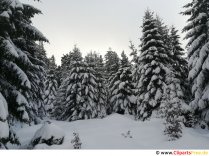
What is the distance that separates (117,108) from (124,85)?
3.42 meters

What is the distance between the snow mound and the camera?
17.3 metres

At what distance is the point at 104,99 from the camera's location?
4578cm

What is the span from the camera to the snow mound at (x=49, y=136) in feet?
56.8

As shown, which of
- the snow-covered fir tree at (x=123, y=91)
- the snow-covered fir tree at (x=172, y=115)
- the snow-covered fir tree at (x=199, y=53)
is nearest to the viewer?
the snow-covered fir tree at (x=172, y=115)

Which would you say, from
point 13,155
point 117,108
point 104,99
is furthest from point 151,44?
point 13,155

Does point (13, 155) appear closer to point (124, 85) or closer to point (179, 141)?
point (179, 141)

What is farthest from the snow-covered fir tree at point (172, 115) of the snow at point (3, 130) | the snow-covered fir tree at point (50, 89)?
the snow-covered fir tree at point (50, 89)

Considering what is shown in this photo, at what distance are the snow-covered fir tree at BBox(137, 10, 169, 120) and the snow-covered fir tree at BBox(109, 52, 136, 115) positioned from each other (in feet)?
30.5

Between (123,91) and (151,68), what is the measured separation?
40.3 ft

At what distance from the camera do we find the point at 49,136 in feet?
57.1

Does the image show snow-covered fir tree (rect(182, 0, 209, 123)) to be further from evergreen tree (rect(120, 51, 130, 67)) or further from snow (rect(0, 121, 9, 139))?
evergreen tree (rect(120, 51, 130, 67))

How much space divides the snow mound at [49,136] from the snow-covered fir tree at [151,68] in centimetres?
1338

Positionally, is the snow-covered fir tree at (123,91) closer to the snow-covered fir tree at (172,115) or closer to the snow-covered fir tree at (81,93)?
the snow-covered fir tree at (81,93)

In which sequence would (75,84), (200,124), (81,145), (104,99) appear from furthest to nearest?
1. (104,99)
2. (75,84)
3. (200,124)
4. (81,145)
